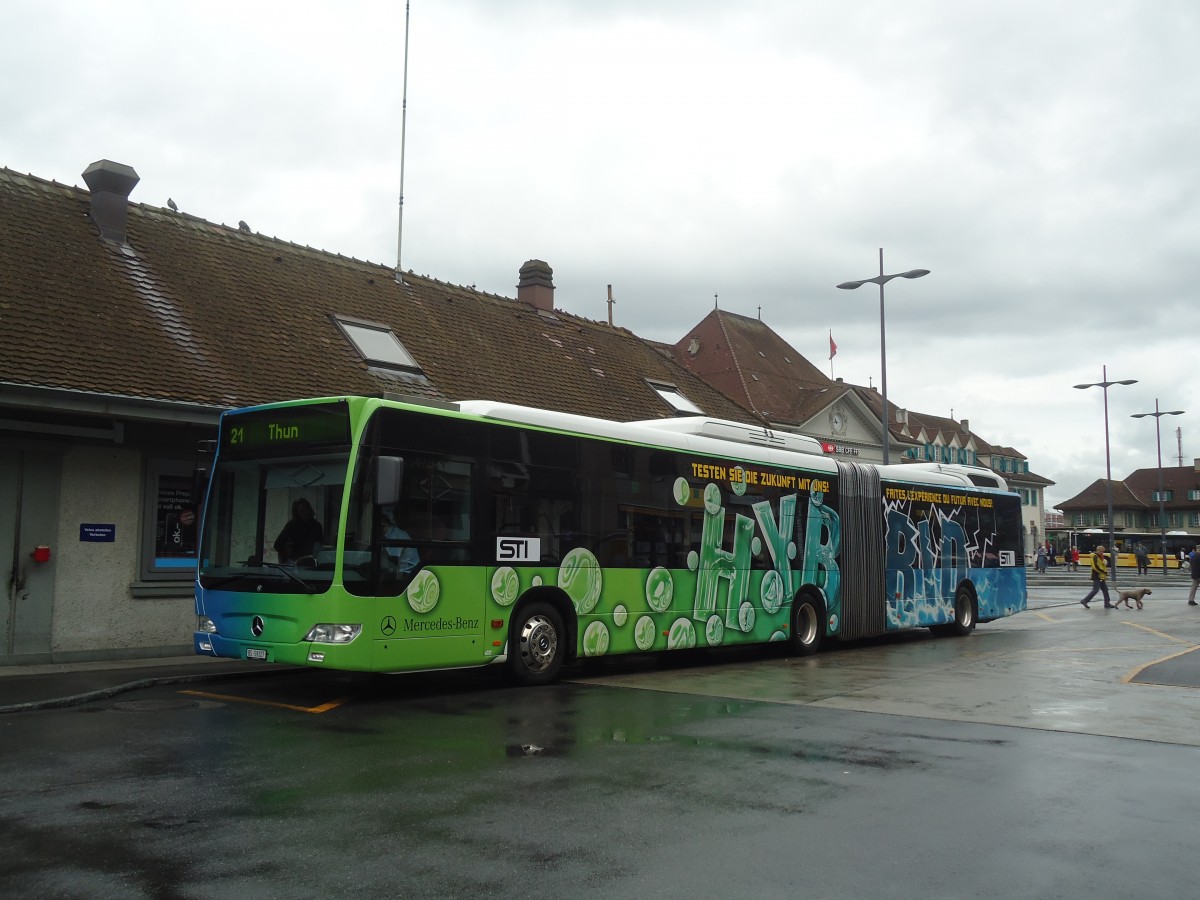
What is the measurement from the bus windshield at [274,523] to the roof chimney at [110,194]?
7870 mm

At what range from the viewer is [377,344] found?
20.3 meters

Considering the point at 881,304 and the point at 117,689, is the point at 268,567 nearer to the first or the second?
the point at 117,689

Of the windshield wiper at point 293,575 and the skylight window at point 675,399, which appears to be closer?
the windshield wiper at point 293,575

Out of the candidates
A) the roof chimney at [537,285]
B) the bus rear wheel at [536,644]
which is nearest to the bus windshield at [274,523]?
the bus rear wheel at [536,644]

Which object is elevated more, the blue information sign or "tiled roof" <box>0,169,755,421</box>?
"tiled roof" <box>0,169,755,421</box>

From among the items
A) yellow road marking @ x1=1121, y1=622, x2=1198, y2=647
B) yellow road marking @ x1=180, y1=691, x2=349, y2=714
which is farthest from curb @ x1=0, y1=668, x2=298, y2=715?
yellow road marking @ x1=1121, y1=622, x2=1198, y2=647

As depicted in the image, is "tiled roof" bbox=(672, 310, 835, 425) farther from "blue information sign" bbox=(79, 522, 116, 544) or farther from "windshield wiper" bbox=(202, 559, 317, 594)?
"windshield wiper" bbox=(202, 559, 317, 594)

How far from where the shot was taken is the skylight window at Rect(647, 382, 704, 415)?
86.2 ft

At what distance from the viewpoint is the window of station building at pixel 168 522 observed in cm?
1509

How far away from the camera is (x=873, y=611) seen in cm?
1864

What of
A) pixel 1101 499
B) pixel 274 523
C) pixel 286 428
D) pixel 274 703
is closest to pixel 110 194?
pixel 286 428

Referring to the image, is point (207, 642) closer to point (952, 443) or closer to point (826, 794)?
point (826, 794)

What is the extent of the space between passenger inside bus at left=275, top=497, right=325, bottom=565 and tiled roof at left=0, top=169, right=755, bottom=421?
13.4 ft

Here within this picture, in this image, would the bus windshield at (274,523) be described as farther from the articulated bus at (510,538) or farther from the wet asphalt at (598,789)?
the wet asphalt at (598,789)
